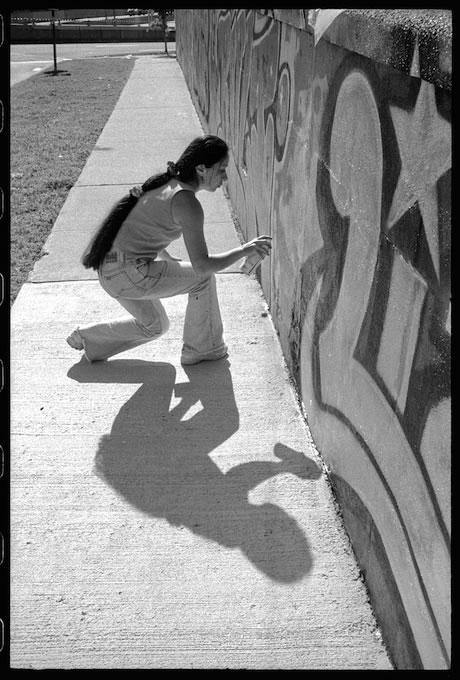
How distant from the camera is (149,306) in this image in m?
4.38

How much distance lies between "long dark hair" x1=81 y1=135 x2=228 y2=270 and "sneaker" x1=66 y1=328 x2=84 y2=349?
0.57 m

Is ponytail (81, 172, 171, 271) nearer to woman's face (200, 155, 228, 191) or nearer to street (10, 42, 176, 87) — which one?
woman's face (200, 155, 228, 191)

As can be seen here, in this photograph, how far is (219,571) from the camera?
2992 millimetres

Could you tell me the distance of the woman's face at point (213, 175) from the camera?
3850 millimetres

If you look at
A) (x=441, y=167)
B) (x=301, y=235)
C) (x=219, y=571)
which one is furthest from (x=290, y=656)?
(x=301, y=235)

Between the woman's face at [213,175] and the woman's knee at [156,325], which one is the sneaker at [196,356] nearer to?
the woman's knee at [156,325]

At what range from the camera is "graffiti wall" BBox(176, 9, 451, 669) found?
2.08 m

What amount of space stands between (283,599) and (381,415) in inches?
30.7

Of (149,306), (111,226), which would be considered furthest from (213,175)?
(149,306)

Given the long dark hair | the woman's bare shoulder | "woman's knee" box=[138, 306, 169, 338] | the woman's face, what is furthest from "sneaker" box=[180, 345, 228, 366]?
the woman's face

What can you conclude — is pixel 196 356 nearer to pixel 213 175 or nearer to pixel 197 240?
pixel 197 240

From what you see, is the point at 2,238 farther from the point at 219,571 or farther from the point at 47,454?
the point at 47,454

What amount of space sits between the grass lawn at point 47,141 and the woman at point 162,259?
1.68 m

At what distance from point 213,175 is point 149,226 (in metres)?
0.46
